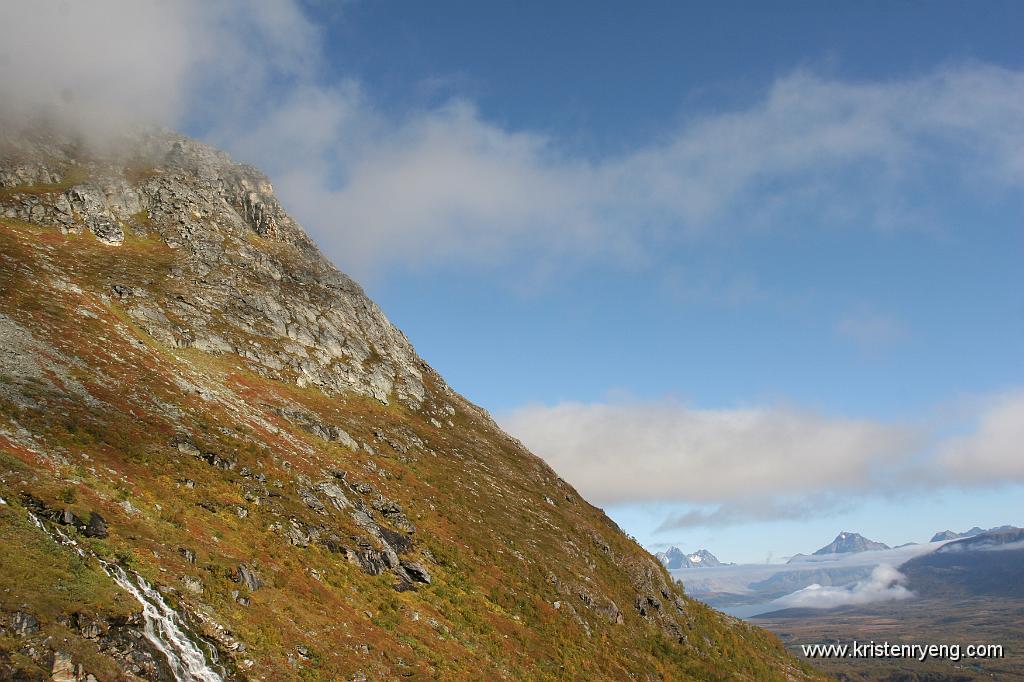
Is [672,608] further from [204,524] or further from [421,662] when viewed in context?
[204,524]

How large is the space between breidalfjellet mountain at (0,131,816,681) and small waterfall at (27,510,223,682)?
0.43ft

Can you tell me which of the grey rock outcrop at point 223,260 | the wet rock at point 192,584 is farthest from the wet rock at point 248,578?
the grey rock outcrop at point 223,260

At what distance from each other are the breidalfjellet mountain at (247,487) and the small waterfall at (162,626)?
0.43 ft

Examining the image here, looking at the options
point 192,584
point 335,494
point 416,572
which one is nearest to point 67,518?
point 192,584

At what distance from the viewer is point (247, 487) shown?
4084 centimetres

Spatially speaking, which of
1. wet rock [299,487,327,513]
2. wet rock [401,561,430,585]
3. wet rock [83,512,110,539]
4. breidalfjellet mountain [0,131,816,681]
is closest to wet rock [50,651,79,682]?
breidalfjellet mountain [0,131,816,681]

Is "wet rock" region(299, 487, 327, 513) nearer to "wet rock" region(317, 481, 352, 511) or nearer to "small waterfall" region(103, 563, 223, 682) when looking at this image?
"wet rock" region(317, 481, 352, 511)

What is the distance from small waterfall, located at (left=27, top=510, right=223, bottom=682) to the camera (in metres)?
22.7

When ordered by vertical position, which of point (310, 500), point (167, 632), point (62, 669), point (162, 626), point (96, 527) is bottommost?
point (62, 669)

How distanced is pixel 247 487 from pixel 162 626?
1766 centimetres

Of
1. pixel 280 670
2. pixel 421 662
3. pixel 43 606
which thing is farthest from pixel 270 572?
pixel 43 606

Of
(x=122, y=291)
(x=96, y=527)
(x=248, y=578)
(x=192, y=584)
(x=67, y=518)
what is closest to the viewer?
(x=67, y=518)

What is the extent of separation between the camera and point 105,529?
27297mm

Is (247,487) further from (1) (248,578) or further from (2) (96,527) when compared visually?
(2) (96,527)
